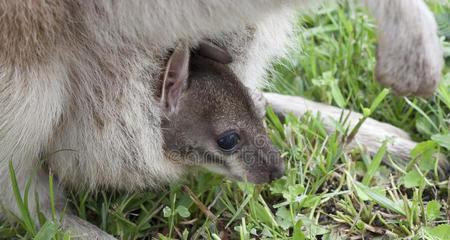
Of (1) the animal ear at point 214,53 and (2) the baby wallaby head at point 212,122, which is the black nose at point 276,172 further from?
(1) the animal ear at point 214,53

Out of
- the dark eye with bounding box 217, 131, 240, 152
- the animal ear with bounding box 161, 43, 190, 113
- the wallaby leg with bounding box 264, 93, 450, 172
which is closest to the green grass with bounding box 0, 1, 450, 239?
the wallaby leg with bounding box 264, 93, 450, 172

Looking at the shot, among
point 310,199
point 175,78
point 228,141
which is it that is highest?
point 175,78

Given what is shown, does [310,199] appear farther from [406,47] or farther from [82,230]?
[82,230]

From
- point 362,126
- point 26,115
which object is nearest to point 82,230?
point 26,115

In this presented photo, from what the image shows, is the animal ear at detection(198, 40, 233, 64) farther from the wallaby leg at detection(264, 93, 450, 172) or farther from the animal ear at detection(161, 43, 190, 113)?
the wallaby leg at detection(264, 93, 450, 172)

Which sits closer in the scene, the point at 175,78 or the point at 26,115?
the point at 26,115

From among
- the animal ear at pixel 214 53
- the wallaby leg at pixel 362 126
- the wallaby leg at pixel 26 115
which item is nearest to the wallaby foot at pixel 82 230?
the wallaby leg at pixel 26 115
